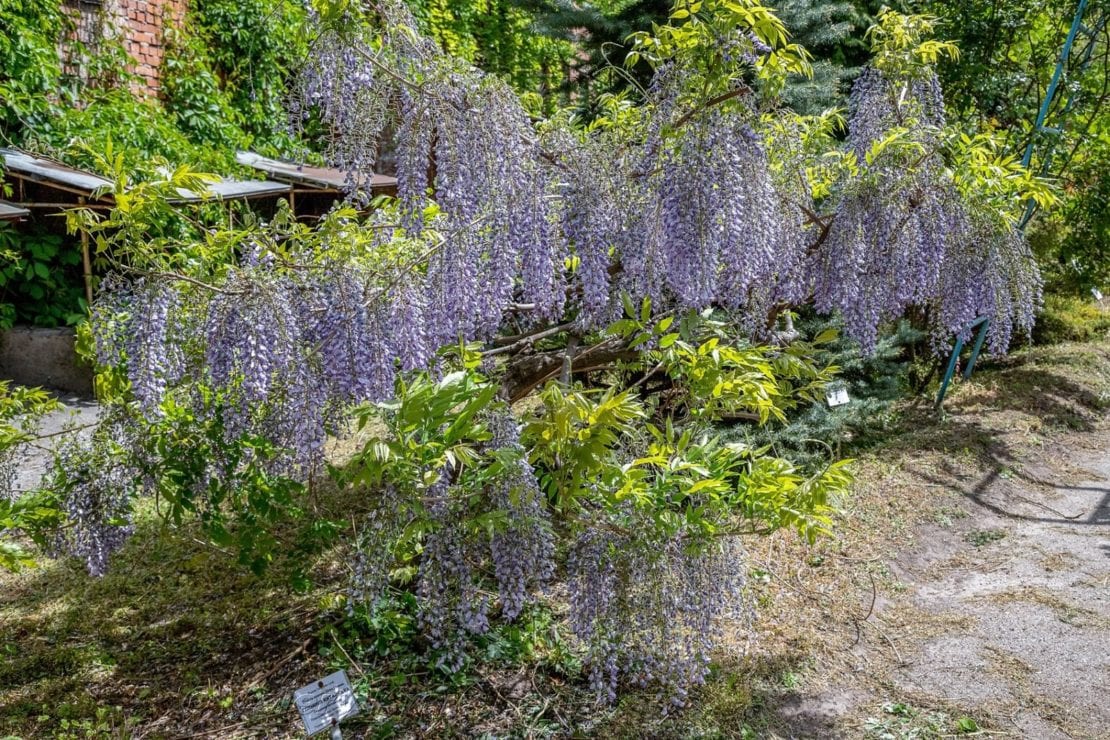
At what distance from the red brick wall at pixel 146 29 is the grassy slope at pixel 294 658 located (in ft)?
18.4

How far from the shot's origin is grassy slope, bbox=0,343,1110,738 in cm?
345

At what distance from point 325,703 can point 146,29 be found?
8.26 metres

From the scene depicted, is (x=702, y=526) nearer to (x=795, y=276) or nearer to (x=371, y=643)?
(x=371, y=643)

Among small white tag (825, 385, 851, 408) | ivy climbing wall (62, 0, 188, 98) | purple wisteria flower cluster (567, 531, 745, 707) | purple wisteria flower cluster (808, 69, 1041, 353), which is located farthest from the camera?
ivy climbing wall (62, 0, 188, 98)

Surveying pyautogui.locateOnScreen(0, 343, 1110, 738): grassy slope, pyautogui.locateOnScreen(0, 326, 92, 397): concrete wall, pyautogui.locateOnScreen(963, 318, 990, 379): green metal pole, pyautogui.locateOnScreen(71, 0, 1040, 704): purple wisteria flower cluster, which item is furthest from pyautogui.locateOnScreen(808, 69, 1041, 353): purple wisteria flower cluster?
pyautogui.locateOnScreen(0, 326, 92, 397): concrete wall

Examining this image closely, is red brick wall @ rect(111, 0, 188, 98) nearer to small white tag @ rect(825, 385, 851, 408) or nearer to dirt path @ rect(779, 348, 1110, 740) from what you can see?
small white tag @ rect(825, 385, 851, 408)

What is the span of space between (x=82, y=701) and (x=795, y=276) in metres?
3.75

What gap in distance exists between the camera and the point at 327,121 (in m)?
3.64

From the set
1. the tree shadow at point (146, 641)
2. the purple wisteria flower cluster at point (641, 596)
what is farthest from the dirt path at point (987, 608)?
the tree shadow at point (146, 641)

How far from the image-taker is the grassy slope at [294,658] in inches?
136

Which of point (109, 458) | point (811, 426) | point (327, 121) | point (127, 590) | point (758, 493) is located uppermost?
point (327, 121)

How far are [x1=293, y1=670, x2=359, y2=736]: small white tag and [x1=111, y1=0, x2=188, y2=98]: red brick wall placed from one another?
7.64 metres

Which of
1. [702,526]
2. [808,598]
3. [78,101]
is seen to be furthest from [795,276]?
[78,101]

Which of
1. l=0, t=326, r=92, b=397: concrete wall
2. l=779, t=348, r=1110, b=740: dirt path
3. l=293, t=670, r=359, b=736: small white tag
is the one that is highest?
l=293, t=670, r=359, b=736: small white tag
